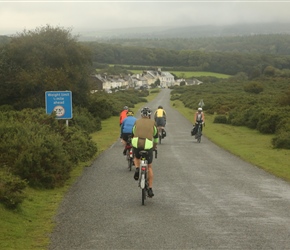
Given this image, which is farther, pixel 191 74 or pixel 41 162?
pixel 191 74

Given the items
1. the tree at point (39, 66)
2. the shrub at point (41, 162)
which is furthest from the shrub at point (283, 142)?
the tree at point (39, 66)

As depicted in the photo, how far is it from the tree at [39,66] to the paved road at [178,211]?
23.6 m

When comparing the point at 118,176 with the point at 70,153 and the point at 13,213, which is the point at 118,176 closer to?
the point at 70,153

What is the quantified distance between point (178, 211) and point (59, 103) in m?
13.0

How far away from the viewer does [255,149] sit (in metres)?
26.8

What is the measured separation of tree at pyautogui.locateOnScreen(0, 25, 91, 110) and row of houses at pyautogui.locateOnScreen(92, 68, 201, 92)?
336ft

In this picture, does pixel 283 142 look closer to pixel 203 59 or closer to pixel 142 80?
pixel 142 80

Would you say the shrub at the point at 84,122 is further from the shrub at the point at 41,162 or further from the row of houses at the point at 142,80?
the row of houses at the point at 142,80

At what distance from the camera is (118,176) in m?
16.5

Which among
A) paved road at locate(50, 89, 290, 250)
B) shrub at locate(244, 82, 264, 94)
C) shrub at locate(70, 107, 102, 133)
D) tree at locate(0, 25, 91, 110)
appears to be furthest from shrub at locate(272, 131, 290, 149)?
shrub at locate(244, 82, 264, 94)

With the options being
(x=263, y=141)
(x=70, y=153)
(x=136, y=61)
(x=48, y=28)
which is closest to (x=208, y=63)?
(x=136, y=61)

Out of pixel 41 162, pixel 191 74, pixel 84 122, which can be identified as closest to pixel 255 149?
pixel 84 122

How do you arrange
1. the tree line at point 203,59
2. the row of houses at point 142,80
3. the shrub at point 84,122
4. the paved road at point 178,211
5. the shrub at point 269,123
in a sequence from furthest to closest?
the tree line at point 203,59
the row of houses at point 142,80
the shrub at point 269,123
the shrub at point 84,122
the paved road at point 178,211

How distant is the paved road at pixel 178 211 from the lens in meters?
8.53
